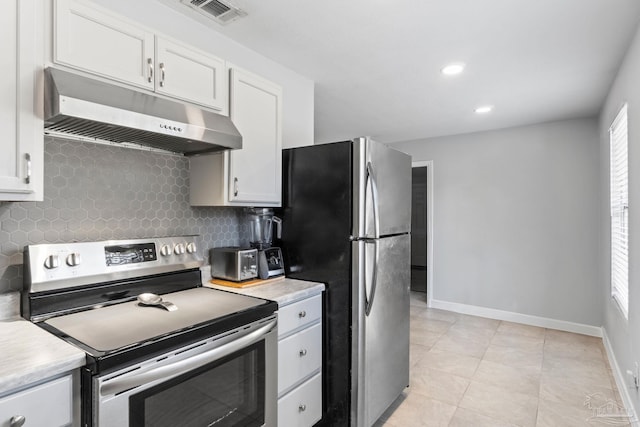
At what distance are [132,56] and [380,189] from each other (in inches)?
56.6

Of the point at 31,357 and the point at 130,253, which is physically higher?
the point at 130,253

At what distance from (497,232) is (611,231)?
1.38m

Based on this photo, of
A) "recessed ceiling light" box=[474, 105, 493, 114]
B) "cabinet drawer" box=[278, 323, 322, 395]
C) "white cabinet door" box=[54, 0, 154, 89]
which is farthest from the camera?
"recessed ceiling light" box=[474, 105, 493, 114]

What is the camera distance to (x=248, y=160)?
2076mm

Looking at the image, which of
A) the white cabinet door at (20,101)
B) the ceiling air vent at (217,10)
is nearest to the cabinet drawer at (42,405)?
the white cabinet door at (20,101)

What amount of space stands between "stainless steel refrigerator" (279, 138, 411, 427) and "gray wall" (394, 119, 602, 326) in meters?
2.69

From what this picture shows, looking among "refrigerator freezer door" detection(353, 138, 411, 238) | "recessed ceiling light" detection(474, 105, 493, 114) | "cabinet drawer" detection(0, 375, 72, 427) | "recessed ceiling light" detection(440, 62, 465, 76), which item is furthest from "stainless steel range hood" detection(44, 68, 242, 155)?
"recessed ceiling light" detection(474, 105, 493, 114)

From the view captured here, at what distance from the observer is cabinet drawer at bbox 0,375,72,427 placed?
0.97 m

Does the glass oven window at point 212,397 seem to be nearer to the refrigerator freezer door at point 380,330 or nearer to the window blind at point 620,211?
the refrigerator freezer door at point 380,330

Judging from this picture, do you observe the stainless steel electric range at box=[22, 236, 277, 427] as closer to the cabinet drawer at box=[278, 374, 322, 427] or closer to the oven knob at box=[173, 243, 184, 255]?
the oven knob at box=[173, 243, 184, 255]

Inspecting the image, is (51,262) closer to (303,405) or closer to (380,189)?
(303,405)

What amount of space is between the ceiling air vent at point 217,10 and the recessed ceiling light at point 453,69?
149 centimetres

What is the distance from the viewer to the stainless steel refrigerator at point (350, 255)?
207 centimetres

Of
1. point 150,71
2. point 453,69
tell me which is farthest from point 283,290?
point 453,69
